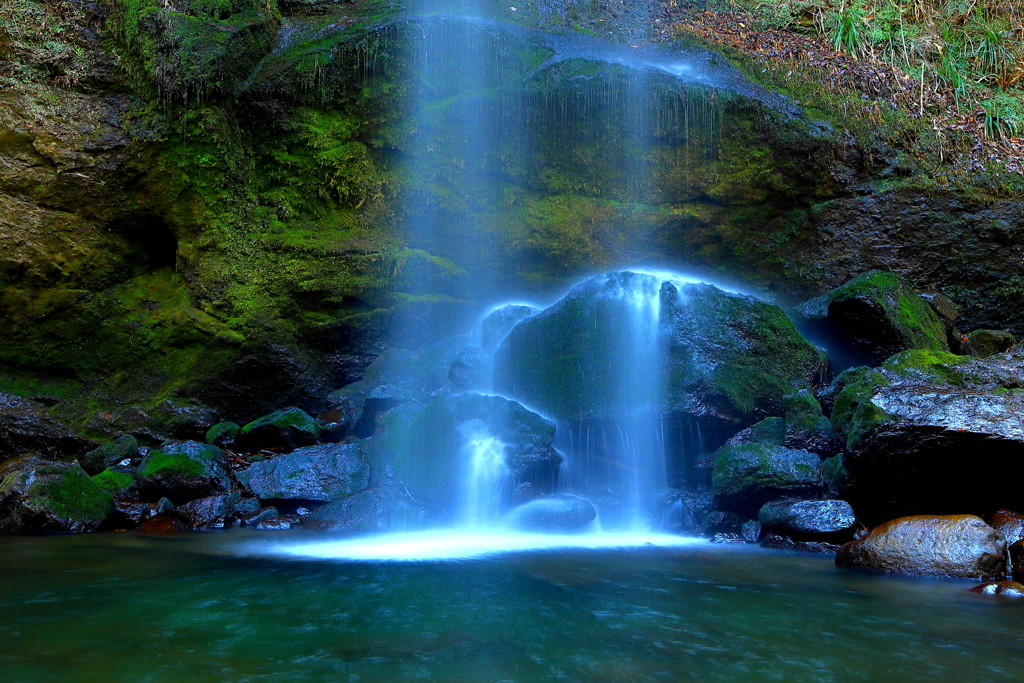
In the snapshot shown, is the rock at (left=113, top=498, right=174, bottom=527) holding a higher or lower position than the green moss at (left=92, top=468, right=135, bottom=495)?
lower

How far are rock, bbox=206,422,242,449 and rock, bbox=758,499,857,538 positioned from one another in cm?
610

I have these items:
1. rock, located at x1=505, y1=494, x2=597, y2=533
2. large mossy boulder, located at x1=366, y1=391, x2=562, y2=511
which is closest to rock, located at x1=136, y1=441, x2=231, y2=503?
large mossy boulder, located at x1=366, y1=391, x2=562, y2=511

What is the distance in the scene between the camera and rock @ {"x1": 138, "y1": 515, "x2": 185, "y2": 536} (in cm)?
637

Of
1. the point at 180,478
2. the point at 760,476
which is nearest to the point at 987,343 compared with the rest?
the point at 760,476

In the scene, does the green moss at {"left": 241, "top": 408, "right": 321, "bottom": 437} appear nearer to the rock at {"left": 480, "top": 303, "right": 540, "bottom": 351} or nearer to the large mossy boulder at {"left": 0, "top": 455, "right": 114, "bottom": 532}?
the large mossy boulder at {"left": 0, "top": 455, "right": 114, "bottom": 532}

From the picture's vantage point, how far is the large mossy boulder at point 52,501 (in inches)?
245

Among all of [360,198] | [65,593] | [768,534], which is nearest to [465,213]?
Result: [360,198]

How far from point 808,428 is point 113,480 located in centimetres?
719

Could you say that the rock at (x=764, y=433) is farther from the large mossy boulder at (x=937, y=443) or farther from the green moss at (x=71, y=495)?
the green moss at (x=71, y=495)

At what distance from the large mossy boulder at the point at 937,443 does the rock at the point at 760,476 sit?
0.37 meters

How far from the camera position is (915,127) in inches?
388

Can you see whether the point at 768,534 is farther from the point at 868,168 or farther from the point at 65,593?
the point at 868,168

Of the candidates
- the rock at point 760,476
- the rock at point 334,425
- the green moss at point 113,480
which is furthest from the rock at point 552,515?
the green moss at point 113,480

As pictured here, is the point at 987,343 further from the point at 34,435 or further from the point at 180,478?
the point at 34,435
